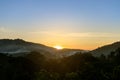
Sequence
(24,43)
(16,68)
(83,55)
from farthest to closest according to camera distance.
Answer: (24,43), (83,55), (16,68)

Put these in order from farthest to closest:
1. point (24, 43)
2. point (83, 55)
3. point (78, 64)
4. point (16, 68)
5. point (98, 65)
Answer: point (24, 43), point (83, 55), point (78, 64), point (16, 68), point (98, 65)

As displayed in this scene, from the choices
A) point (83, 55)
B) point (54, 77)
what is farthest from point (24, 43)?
point (54, 77)

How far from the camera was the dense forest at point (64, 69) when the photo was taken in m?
35.3

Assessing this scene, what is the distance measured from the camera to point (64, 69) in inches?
1694

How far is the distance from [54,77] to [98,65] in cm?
524

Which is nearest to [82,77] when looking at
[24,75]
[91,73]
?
[91,73]

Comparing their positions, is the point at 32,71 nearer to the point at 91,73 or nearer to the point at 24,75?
the point at 24,75

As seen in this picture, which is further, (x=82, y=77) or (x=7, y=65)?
(x=7, y=65)

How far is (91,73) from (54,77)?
12.1ft

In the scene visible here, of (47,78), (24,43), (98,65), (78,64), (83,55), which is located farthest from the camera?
(24,43)

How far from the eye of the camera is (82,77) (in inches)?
1411

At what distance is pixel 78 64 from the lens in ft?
147

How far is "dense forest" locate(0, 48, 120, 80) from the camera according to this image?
35297 millimetres

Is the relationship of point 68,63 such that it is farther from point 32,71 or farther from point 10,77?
point 10,77
